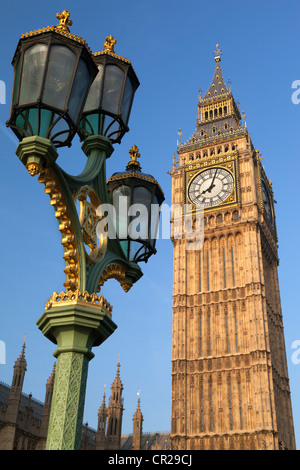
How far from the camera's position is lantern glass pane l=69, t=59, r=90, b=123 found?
181 inches

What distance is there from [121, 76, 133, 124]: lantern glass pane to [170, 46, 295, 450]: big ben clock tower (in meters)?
32.1

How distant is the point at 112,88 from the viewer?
18.9ft

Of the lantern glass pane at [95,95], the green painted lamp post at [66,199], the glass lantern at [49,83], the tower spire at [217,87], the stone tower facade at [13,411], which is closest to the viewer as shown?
the green painted lamp post at [66,199]

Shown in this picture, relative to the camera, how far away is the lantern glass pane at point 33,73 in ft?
14.7

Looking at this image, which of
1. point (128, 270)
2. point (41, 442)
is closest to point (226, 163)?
point (41, 442)

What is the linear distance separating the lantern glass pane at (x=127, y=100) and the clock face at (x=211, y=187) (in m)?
37.8

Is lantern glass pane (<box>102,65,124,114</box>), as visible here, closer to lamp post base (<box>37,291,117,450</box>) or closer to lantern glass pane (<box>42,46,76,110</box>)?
lantern glass pane (<box>42,46,76,110</box>)

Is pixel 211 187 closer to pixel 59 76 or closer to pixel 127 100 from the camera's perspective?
pixel 127 100

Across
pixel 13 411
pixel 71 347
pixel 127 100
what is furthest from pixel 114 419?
pixel 71 347

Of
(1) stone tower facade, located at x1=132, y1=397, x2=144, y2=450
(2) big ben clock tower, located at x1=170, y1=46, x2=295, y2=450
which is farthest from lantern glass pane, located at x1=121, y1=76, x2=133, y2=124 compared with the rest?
(1) stone tower facade, located at x1=132, y1=397, x2=144, y2=450

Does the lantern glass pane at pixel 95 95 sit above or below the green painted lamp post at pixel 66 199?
above

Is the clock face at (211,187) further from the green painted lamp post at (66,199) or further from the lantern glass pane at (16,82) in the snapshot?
the lantern glass pane at (16,82)

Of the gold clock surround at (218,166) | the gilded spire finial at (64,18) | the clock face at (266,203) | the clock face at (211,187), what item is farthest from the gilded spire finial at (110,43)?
the clock face at (266,203)

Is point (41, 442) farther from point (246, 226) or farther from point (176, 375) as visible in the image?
point (246, 226)
